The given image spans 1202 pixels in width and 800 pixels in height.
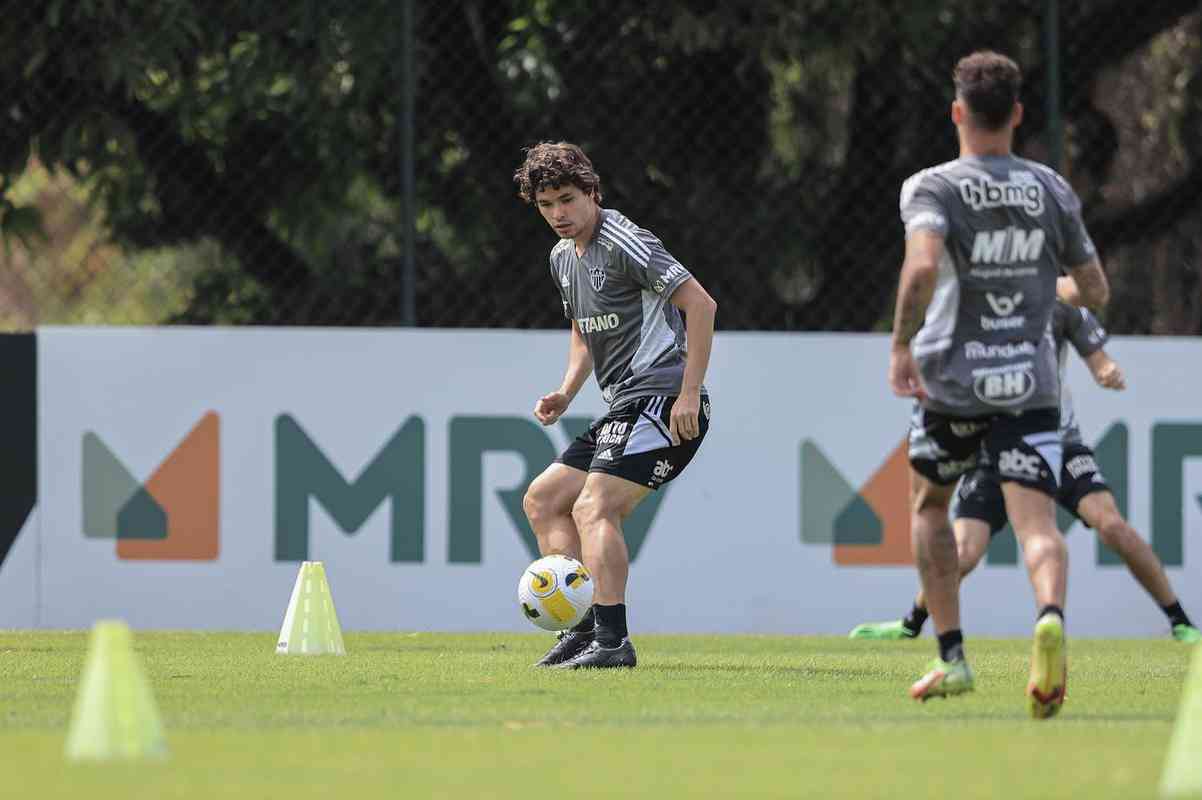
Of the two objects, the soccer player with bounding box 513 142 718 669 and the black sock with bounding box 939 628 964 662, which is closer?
Result: the black sock with bounding box 939 628 964 662

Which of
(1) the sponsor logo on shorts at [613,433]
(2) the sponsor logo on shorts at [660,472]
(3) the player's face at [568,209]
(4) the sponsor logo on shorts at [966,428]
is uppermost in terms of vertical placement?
(3) the player's face at [568,209]

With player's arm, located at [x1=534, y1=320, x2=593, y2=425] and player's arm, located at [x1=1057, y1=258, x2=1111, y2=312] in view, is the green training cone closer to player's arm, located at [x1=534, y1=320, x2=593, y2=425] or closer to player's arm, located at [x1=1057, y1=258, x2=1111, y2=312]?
player's arm, located at [x1=1057, y1=258, x2=1111, y2=312]

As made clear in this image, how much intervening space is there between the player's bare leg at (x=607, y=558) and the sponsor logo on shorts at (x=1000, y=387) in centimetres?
205

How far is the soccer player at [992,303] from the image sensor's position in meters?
6.13

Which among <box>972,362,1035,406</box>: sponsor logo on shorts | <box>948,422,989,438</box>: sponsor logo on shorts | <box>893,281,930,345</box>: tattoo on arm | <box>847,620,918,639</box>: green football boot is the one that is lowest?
<box>847,620,918,639</box>: green football boot

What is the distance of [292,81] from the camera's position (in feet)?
40.3

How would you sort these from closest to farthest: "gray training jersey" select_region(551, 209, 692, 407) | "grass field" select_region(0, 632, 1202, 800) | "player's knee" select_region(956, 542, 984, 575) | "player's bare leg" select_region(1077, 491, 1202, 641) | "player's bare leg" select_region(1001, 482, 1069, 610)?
1. "grass field" select_region(0, 632, 1202, 800)
2. "player's bare leg" select_region(1001, 482, 1069, 610)
3. "gray training jersey" select_region(551, 209, 692, 407)
4. "player's bare leg" select_region(1077, 491, 1202, 641)
5. "player's knee" select_region(956, 542, 984, 575)

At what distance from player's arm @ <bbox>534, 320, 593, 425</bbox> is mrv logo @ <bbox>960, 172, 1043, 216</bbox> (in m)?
2.49

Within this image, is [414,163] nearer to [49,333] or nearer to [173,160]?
[173,160]

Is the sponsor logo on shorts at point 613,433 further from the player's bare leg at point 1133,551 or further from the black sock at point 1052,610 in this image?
the player's bare leg at point 1133,551

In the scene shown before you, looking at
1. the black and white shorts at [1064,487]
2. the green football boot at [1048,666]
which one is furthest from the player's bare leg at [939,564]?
the black and white shorts at [1064,487]

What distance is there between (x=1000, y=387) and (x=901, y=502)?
17.0 ft

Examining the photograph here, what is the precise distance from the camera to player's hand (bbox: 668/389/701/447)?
7.71 metres

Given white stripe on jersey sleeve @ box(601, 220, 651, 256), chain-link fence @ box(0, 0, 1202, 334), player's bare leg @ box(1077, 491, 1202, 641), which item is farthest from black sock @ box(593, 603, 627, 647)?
chain-link fence @ box(0, 0, 1202, 334)
